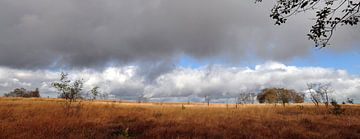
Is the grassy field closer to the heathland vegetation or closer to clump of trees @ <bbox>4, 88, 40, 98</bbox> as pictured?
the heathland vegetation

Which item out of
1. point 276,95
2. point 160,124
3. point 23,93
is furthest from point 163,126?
point 23,93

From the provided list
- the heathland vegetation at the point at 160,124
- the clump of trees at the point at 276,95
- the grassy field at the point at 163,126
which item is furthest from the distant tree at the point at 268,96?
the grassy field at the point at 163,126

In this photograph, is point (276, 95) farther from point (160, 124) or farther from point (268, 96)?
point (160, 124)

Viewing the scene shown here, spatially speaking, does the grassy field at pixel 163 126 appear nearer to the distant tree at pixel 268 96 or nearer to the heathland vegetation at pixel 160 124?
the heathland vegetation at pixel 160 124

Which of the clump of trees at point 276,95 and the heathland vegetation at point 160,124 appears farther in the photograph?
the clump of trees at point 276,95

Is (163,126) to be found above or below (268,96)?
below

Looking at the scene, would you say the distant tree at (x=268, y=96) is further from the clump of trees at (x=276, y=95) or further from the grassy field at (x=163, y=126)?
the grassy field at (x=163, y=126)

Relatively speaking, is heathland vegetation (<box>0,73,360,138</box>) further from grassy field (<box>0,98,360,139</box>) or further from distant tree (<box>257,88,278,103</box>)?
distant tree (<box>257,88,278,103</box>)

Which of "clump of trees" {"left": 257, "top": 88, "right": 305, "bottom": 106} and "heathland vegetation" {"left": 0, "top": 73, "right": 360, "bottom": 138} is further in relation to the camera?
"clump of trees" {"left": 257, "top": 88, "right": 305, "bottom": 106}

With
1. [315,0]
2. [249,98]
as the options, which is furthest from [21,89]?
[315,0]

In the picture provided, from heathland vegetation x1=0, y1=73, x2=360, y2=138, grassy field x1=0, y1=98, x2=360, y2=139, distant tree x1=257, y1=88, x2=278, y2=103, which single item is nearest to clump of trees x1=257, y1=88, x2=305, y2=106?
distant tree x1=257, y1=88, x2=278, y2=103

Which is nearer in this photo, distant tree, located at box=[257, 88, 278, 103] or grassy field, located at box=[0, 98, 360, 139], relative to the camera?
grassy field, located at box=[0, 98, 360, 139]

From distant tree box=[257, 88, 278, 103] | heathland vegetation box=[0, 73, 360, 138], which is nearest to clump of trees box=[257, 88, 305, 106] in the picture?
distant tree box=[257, 88, 278, 103]

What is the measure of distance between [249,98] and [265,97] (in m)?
11.6
